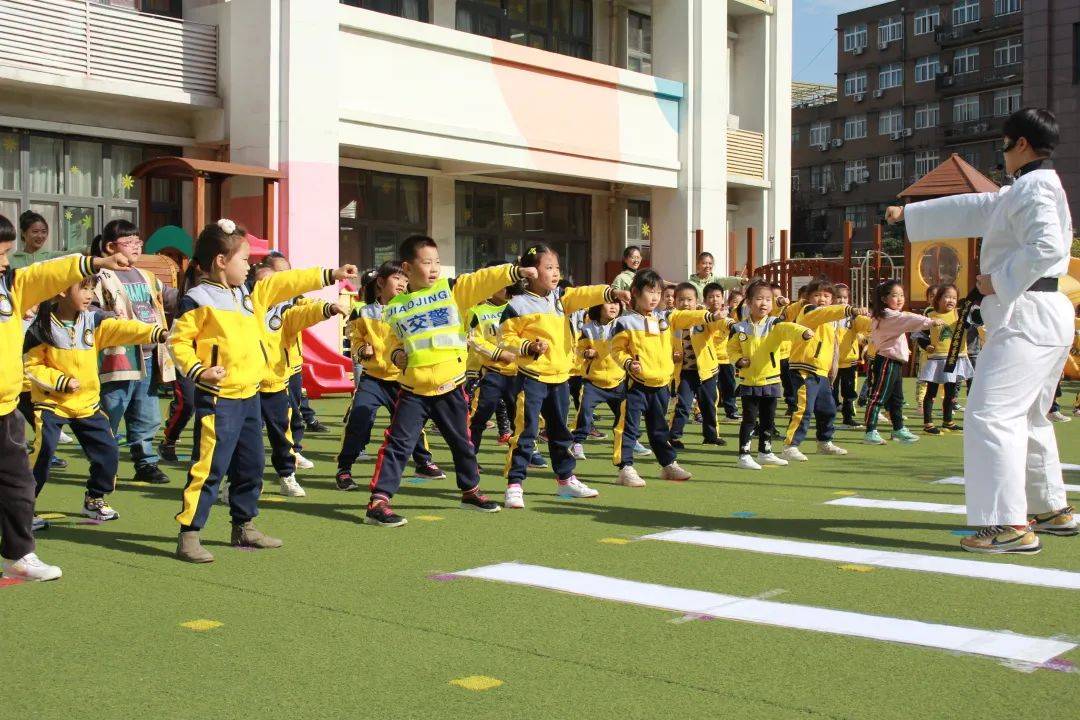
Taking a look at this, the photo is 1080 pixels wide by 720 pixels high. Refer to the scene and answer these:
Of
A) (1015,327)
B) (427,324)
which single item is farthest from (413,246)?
(1015,327)

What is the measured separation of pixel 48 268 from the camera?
5.82m

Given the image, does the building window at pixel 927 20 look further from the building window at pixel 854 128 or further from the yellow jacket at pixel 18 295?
the yellow jacket at pixel 18 295

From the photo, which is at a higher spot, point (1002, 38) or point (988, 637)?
point (1002, 38)

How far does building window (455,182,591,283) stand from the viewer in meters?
24.1

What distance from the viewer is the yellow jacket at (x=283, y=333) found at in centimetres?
847

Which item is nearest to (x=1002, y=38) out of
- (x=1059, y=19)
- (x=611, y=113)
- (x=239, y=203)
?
(x=1059, y=19)

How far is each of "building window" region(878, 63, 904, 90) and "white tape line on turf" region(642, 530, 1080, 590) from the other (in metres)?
67.1

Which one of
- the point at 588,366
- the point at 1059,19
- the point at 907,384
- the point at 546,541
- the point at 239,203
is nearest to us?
the point at 546,541

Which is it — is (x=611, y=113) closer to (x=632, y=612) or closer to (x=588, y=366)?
(x=588, y=366)

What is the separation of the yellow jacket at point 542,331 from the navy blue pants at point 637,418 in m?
0.84

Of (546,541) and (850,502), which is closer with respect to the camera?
(546,541)

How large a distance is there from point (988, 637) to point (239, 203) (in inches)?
618

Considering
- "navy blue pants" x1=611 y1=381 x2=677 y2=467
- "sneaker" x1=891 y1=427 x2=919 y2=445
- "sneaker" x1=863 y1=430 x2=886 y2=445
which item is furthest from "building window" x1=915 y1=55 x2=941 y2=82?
"navy blue pants" x1=611 y1=381 x2=677 y2=467

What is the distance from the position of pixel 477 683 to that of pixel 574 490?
4394mm
